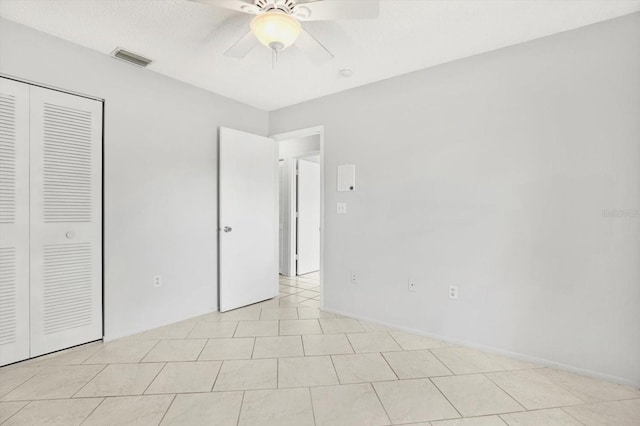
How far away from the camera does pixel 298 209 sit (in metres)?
5.34

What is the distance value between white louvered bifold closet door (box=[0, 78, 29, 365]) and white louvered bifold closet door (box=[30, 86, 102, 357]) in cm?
5

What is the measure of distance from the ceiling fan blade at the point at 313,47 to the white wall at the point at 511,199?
1201 millimetres

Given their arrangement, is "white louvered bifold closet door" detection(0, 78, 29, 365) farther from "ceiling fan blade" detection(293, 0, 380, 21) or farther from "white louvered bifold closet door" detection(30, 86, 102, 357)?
"ceiling fan blade" detection(293, 0, 380, 21)

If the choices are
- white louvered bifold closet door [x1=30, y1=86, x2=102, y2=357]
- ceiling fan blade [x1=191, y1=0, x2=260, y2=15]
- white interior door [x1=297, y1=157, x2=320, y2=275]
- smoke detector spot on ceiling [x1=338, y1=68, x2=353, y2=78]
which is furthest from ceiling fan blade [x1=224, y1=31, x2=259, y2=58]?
white interior door [x1=297, y1=157, x2=320, y2=275]

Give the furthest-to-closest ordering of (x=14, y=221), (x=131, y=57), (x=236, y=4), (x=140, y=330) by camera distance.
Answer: (x=140, y=330) < (x=131, y=57) < (x=14, y=221) < (x=236, y=4)

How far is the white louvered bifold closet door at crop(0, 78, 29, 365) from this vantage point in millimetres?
2170

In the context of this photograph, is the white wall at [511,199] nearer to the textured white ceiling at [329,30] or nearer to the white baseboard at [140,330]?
the textured white ceiling at [329,30]

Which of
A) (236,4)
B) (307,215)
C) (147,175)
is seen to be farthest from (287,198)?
(236,4)

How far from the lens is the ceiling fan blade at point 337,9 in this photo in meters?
1.61

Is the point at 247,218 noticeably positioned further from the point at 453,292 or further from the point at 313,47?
the point at 453,292

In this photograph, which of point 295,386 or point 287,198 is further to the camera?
point 287,198

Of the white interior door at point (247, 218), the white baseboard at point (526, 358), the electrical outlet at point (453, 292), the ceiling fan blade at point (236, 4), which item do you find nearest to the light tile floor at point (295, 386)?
the white baseboard at point (526, 358)

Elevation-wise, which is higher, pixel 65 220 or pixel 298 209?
pixel 298 209

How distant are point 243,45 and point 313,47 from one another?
18.7 inches
